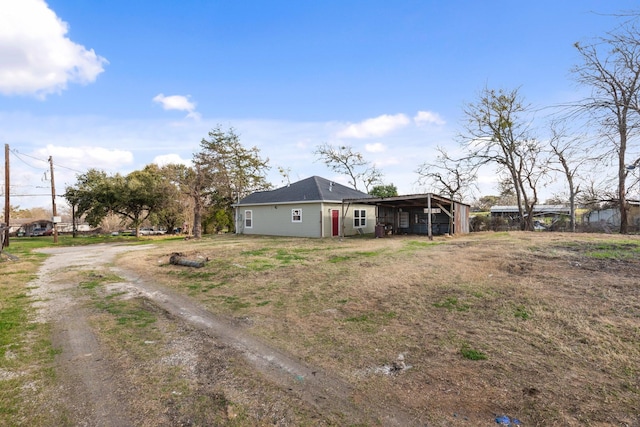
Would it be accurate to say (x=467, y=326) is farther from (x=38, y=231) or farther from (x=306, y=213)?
(x=38, y=231)

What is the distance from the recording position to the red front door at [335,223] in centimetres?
1928

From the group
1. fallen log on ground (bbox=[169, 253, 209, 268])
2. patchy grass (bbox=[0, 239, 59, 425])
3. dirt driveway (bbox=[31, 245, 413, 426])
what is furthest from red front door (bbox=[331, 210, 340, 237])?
patchy grass (bbox=[0, 239, 59, 425])

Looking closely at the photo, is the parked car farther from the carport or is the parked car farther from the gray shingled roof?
the carport

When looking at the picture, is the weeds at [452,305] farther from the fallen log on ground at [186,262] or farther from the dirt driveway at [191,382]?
the fallen log on ground at [186,262]

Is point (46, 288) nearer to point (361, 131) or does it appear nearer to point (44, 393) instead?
point (44, 393)

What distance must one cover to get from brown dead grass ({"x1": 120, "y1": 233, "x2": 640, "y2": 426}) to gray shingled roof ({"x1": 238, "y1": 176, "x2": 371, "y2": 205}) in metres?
11.2

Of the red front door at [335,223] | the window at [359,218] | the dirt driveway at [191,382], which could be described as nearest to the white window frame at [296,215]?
the red front door at [335,223]

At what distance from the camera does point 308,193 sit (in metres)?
20.0

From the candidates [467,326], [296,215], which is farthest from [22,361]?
[296,215]

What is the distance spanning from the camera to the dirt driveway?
97.6 inches

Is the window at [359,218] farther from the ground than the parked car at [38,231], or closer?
farther from the ground

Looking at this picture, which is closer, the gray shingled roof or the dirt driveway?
the dirt driveway

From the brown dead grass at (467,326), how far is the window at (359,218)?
12137 millimetres

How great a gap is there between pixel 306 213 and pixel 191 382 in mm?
16388
